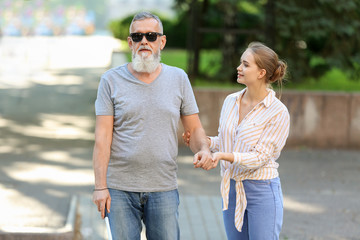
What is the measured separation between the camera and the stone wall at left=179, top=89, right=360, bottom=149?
33.7ft

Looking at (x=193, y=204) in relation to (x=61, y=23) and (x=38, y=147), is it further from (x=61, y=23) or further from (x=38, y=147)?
(x=61, y=23)

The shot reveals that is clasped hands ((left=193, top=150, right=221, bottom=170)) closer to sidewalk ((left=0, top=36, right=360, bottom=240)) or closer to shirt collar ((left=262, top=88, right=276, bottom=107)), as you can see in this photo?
shirt collar ((left=262, top=88, right=276, bottom=107))

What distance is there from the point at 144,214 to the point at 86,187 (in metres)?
4.14

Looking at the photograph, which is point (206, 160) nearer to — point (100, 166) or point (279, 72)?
point (100, 166)

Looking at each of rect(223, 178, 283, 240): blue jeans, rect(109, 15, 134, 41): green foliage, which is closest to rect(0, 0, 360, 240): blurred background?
rect(223, 178, 283, 240): blue jeans

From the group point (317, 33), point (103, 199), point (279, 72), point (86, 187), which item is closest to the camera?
point (103, 199)

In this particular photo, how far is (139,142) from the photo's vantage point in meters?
3.80

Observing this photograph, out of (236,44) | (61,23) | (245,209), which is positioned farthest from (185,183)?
(61,23)

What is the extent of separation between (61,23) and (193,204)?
49859 millimetres

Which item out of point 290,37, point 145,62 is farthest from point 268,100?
point 290,37

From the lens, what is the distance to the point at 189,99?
3.99 metres

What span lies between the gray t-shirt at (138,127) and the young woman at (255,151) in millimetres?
376

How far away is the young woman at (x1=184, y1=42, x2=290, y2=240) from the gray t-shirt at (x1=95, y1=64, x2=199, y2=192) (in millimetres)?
376

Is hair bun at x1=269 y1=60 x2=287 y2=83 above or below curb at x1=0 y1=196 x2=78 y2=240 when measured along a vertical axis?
above
